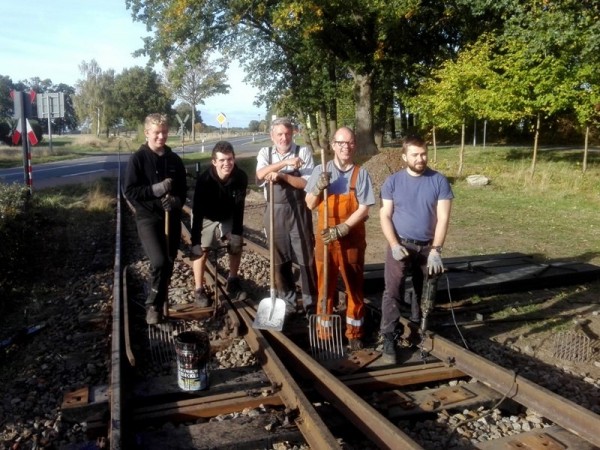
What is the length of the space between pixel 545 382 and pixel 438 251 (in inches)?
52.7

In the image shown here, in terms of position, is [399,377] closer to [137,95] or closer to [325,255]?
[325,255]

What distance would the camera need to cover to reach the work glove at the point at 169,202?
5.79m

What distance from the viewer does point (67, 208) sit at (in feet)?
52.9

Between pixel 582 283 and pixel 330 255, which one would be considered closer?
pixel 330 255

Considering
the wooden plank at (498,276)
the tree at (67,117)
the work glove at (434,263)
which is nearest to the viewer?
the work glove at (434,263)

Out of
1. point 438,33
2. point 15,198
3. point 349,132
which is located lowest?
point 15,198

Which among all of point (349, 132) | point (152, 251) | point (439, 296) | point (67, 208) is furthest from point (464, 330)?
point (67, 208)

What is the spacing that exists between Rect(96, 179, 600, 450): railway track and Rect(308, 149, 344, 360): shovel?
0.24 m

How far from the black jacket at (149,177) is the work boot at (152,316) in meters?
0.91

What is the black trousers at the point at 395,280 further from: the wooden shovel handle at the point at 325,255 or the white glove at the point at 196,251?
the white glove at the point at 196,251

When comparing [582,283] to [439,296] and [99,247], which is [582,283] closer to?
[439,296]

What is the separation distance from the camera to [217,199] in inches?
252

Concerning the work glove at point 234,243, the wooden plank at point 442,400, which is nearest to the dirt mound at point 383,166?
the work glove at point 234,243

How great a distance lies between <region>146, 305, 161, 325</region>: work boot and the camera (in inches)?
233
